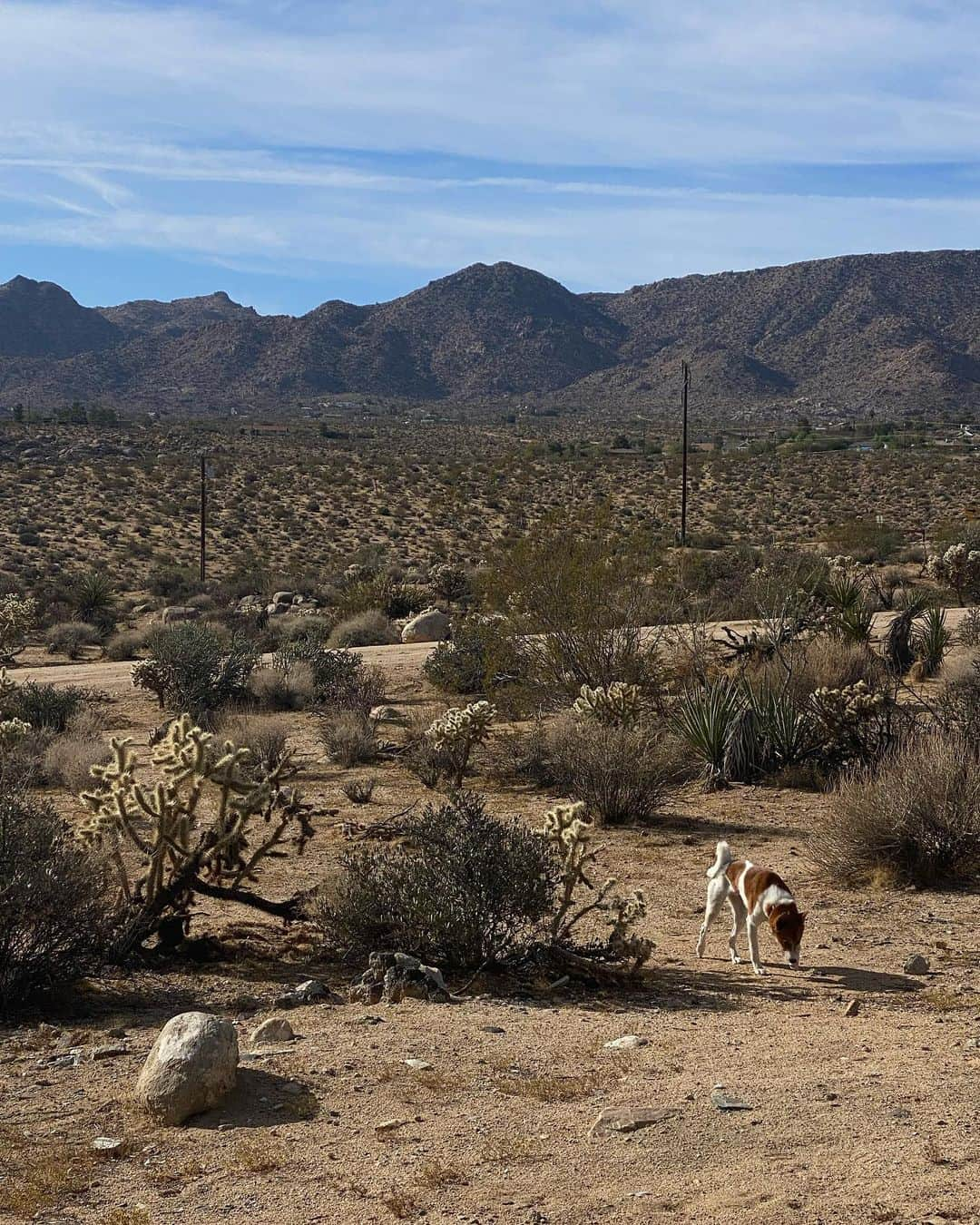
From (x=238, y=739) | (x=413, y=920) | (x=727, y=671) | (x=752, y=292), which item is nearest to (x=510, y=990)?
(x=413, y=920)

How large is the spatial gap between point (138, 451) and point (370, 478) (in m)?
14.7

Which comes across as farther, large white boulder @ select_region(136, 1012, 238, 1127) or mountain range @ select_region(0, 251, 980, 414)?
mountain range @ select_region(0, 251, 980, 414)

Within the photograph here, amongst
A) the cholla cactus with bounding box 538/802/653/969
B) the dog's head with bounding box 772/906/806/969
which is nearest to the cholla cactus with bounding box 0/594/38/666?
the cholla cactus with bounding box 538/802/653/969

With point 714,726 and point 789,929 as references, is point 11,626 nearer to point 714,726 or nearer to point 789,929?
point 714,726

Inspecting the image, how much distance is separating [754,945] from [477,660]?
38.6 ft

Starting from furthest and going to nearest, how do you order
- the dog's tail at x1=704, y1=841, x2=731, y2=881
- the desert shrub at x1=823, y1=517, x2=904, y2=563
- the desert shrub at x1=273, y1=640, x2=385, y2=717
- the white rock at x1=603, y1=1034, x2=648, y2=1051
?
the desert shrub at x1=823, y1=517, x2=904, y2=563
the desert shrub at x1=273, y1=640, x2=385, y2=717
the dog's tail at x1=704, y1=841, x2=731, y2=881
the white rock at x1=603, y1=1034, x2=648, y2=1051

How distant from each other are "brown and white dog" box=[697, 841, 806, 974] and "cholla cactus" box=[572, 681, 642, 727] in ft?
19.3

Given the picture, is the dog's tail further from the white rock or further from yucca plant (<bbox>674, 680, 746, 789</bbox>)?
yucca plant (<bbox>674, 680, 746, 789</bbox>)

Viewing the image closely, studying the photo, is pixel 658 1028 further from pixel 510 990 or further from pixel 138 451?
pixel 138 451

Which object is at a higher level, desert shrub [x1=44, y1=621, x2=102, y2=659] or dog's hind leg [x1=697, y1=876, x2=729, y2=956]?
dog's hind leg [x1=697, y1=876, x2=729, y2=956]

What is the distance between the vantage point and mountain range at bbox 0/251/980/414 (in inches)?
4938

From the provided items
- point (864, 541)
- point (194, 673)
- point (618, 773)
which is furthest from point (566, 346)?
point (618, 773)

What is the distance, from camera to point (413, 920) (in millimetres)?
7910

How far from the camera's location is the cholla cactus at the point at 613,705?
1439cm
